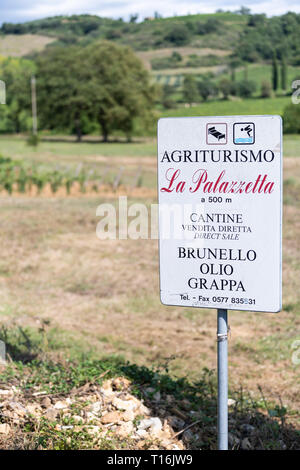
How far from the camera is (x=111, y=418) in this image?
3.16 meters

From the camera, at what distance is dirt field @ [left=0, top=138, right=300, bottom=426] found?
5.14 meters

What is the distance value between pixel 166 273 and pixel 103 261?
20.5 ft

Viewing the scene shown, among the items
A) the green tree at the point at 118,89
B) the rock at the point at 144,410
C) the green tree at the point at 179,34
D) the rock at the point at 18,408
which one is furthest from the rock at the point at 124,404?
the green tree at the point at 118,89

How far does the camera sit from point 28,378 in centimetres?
365

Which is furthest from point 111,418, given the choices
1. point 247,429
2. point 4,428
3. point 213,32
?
point 213,32

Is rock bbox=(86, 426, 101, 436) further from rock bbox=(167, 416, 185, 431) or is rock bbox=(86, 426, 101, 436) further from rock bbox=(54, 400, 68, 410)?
rock bbox=(167, 416, 185, 431)

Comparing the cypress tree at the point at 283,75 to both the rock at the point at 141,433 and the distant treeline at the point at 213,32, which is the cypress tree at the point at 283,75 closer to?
the distant treeline at the point at 213,32

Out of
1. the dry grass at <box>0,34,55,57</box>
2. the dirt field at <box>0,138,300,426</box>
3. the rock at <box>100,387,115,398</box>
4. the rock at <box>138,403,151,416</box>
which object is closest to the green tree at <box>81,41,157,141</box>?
the dry grass at <box>0,34,55,57</box>

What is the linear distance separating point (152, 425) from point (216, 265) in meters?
1.15

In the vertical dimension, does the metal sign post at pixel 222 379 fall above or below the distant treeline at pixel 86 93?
below

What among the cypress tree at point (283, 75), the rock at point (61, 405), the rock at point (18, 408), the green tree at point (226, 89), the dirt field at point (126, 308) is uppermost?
the cypress tree at point (283, 75)

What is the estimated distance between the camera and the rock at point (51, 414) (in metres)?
3.12

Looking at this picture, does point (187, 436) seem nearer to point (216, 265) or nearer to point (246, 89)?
point (216, 265)

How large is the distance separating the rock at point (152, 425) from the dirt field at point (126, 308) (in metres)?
0.68
